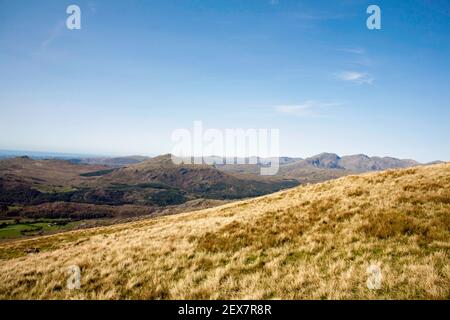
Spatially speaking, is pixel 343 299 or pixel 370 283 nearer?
pixel 343 299

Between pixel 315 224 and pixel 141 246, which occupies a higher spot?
pixel 315 224

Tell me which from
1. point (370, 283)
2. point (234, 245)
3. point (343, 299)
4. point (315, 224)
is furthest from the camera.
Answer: point (315, 224)

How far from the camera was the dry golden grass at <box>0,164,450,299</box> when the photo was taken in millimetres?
8477

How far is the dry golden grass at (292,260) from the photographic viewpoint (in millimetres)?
8477

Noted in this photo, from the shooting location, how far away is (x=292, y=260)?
1110cm

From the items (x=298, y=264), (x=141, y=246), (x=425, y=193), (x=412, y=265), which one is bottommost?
(x=141, y=246)
